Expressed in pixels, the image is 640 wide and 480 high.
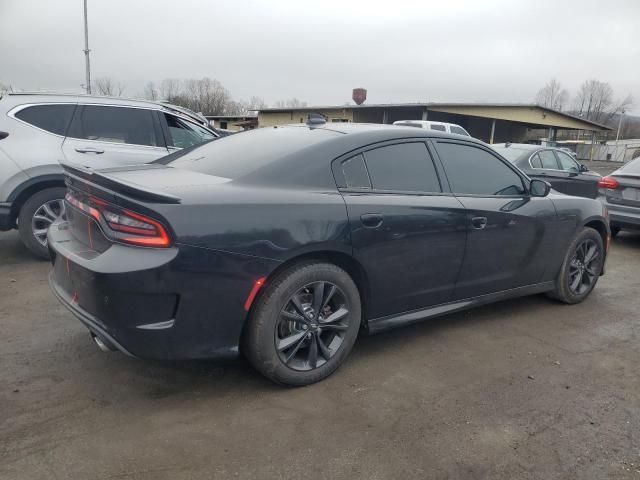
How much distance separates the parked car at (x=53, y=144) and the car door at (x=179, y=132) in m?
0.06

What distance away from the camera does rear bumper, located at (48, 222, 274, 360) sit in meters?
2.54

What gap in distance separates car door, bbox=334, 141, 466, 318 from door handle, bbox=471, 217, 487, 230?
0.11m

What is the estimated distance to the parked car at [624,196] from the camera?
23.8ft

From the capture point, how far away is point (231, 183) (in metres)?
→ 2.94

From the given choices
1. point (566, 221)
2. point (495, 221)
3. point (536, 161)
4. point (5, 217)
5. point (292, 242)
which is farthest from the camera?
point (536, 161)

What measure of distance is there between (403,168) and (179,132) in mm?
3941

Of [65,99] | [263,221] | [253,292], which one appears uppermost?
[65,99]

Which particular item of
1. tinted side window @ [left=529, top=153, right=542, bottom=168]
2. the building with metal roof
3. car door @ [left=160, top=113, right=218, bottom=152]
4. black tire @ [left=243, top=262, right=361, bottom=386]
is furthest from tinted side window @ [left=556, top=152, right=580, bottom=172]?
the building with metal roof

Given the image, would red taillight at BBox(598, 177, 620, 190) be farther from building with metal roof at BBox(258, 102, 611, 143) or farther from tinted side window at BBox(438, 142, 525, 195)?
building with metal roof at BBox(258, 102, 611, 143)

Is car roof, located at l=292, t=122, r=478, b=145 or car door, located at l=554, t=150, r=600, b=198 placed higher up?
car roof, located at l=292, t=122, r=478, b=145

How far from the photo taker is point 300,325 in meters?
3.04

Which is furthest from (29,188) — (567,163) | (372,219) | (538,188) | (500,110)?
(500,110)

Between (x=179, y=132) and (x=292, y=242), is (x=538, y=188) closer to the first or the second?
(x=292, y=242)

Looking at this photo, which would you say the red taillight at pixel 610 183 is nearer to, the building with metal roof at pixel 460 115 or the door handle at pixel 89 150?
the door handle at pixel 89 150
